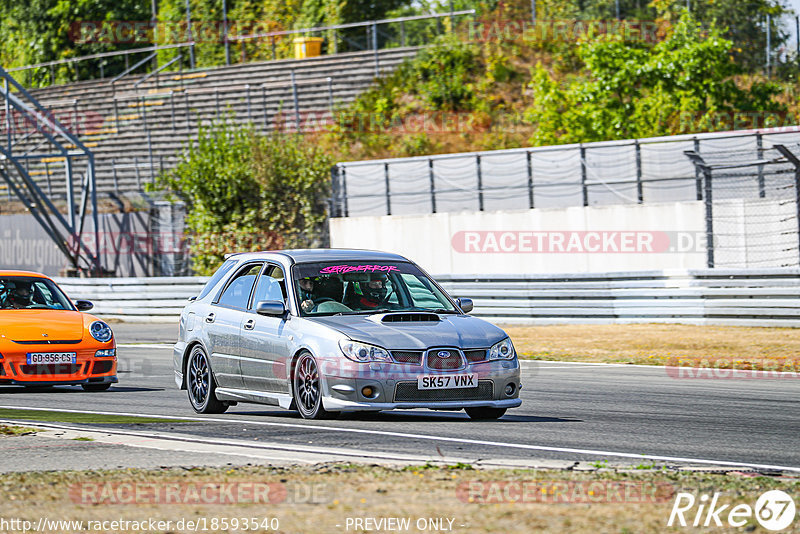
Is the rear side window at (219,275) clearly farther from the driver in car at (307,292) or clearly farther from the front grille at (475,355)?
the front grille at (475,355)

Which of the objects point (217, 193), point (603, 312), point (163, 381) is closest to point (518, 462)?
point (163, 381)

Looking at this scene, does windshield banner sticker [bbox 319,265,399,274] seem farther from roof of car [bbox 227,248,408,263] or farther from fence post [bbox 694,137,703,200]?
fence post [bbox 694,137,703,200]

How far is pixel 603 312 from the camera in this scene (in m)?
23.2

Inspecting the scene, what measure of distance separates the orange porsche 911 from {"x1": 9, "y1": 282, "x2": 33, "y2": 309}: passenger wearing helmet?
39 millimetres

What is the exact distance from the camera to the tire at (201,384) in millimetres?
11617

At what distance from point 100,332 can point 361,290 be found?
4286 mm

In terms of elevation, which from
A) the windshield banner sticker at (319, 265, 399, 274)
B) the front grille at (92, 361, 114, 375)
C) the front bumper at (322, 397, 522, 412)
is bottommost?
the front grille at (92, 361, 114, 375)

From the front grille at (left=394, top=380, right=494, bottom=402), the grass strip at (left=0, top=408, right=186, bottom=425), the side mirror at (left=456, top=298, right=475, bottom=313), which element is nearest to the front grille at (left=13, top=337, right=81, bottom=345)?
the grass strip at (left=0, top=408, right=186, bottom=425)

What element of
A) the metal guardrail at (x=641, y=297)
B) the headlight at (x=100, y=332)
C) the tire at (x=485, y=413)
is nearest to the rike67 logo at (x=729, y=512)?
the tire at (x=485, y=413)

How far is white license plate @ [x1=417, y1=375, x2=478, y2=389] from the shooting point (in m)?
10.0

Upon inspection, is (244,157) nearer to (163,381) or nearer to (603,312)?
(603,312)

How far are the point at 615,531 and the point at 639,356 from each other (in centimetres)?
1243

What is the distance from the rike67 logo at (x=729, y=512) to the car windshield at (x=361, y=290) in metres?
4.78

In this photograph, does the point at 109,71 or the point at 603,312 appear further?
the point at 109,71
